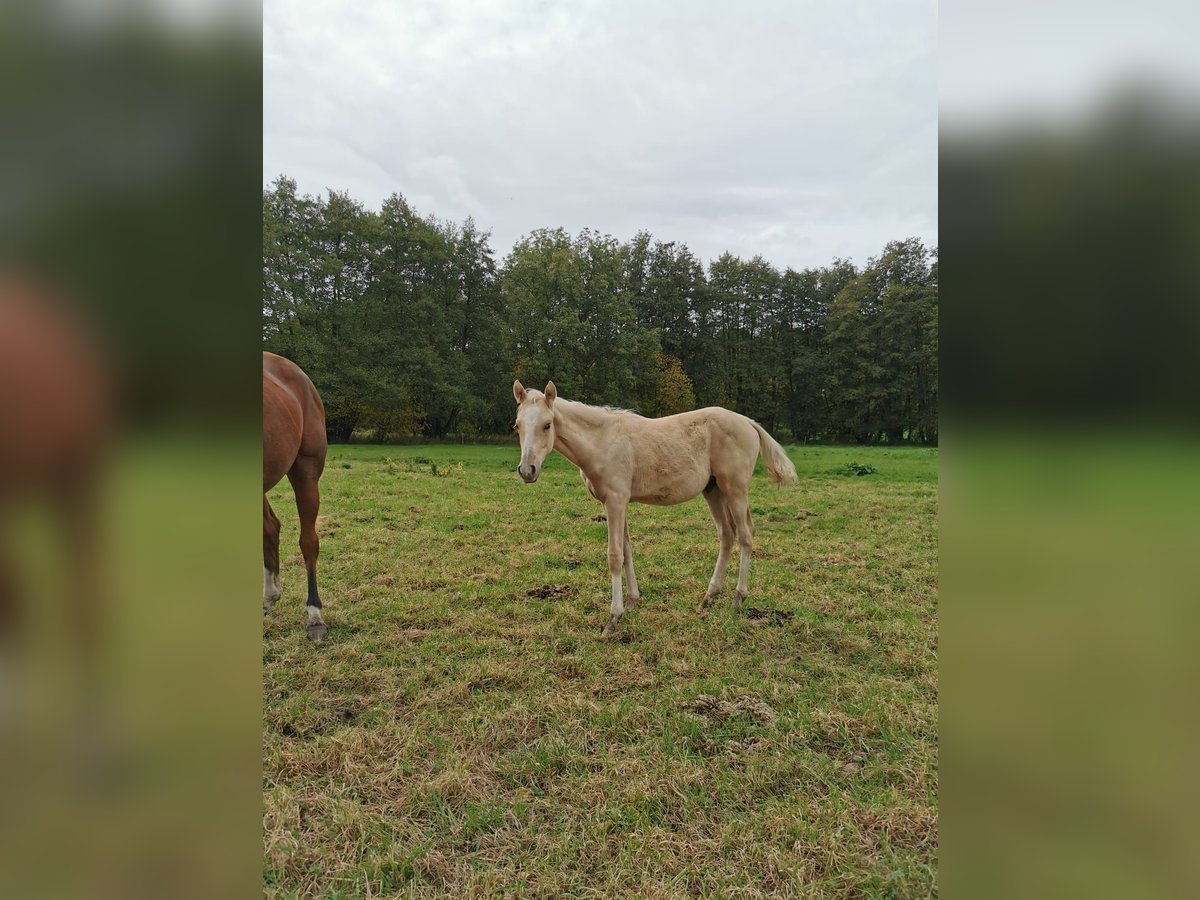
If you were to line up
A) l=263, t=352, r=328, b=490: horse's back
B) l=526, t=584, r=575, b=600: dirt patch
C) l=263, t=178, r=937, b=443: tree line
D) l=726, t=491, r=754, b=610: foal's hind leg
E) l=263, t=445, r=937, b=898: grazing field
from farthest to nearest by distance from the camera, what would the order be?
l=263, t=178, r=937, b=443: tree line
l=526, t=584, r=575, b=600: dirt patch
l=726, t=491, r=754, b=610: foal's hind leg
l=263, t=352, r=328, b=490: horse's back
l=263, t=445, r=937, b=898: grazing field

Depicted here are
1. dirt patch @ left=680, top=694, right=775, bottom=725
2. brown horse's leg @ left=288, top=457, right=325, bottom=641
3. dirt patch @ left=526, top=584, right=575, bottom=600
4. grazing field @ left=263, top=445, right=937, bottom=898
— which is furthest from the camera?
dirt patch @ left=526, top=584, right=575, bottom=600

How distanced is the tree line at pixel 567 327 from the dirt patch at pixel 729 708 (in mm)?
16752

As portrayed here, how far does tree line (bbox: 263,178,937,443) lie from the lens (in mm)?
18250

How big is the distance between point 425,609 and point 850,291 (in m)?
23.5

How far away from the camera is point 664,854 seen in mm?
1901

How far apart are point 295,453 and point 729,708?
3.49m

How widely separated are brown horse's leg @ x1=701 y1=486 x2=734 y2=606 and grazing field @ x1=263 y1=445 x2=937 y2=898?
146 mm

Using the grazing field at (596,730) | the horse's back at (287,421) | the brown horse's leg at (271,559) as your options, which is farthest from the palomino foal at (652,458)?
the brown horse's leg at (271,559)

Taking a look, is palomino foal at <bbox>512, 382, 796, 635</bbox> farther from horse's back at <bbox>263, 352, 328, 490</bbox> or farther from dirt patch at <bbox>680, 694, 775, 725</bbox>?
horse's back at <bbox>263, 352, 328, 490</bbox>

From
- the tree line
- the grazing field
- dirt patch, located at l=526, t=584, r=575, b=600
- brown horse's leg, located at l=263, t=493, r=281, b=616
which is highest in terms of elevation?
the tree line
